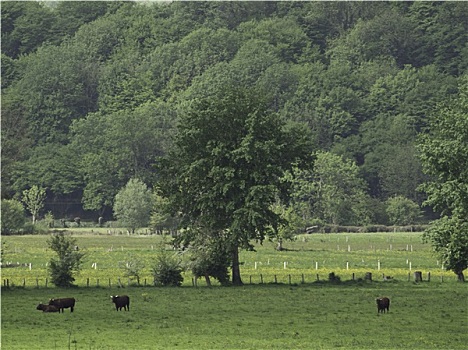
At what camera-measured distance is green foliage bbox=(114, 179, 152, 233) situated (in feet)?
541

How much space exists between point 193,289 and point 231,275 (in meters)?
9.21

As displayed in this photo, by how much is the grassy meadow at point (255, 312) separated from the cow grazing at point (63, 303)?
55 cm

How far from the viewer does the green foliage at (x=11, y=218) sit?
463 ft

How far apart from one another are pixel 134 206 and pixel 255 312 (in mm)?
106729

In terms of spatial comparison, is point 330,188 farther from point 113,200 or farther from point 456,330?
point 456,330

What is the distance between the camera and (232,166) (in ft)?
259

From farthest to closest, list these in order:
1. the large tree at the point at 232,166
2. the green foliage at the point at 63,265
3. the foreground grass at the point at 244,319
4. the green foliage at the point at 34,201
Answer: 1. the green foliage at the point at 34,201
2. the large tree at the point at 232,166
3. the green foliage at the point at 63,265
4. the foreground grass at the point at 244,319

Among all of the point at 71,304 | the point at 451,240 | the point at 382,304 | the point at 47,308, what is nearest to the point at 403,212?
the point at 451,240

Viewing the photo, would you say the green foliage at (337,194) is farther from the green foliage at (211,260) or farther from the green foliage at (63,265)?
the green foliage at (63,265)

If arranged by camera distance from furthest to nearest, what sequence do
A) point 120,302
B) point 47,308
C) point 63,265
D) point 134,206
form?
point 134,206 < point 63,265 < point 120,302 < point 47,308

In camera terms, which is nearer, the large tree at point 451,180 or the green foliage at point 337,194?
the large tree at point 451,180

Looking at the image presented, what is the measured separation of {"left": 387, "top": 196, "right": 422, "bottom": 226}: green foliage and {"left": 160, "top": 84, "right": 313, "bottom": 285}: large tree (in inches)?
3757

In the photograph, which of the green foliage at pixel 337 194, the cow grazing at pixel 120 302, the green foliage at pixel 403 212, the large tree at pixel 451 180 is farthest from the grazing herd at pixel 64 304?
the green foliage at pixel 403 212

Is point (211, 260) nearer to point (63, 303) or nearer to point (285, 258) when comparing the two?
point (63, 303)
